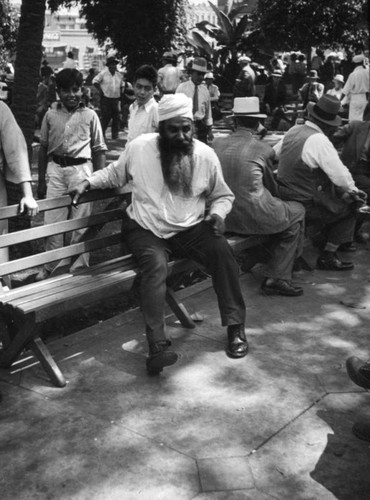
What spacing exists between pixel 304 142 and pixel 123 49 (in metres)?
14.5

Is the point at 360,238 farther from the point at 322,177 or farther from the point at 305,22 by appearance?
the point at 305,22

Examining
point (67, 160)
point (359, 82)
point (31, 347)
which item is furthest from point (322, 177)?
point (359, 82)

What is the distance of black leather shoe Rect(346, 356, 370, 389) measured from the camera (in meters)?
3.87

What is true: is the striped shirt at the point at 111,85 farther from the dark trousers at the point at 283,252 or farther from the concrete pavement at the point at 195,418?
the concrete pavement at the point at 195,418

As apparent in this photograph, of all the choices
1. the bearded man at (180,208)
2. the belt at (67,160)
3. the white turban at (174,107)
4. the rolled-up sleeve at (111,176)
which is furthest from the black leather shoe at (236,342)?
the belt at (67,160)

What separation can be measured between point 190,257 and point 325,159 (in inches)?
73.0

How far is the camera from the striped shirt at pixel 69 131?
19.2 feet

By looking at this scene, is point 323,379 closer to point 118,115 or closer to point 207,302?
point 207,302

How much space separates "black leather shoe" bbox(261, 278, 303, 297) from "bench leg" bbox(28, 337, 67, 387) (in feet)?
7.06

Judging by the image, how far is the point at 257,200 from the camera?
18.2ft

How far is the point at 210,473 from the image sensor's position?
3350mm

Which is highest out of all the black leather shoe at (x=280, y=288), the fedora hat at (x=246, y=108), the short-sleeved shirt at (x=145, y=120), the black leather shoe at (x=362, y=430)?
the fedora hat at (x=246, y=108)

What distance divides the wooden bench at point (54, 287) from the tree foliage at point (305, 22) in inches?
755

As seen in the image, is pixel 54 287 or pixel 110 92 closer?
pixel 54 287
